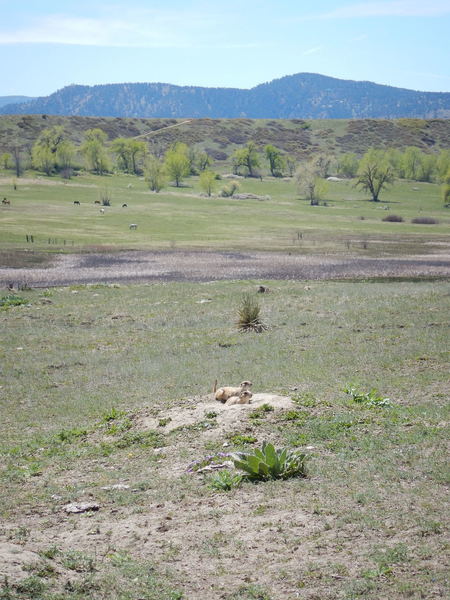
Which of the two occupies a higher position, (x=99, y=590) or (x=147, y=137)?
(x=147, y=137)

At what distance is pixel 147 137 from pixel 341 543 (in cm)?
18402

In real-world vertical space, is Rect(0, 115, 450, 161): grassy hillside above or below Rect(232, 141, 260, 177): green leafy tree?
above

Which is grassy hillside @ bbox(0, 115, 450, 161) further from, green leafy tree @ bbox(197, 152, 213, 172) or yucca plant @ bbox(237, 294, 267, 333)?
yucca plant @ bbox(237, 294, 267, 333)

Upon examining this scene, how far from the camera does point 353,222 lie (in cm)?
7894

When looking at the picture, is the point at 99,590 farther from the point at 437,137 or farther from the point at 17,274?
the point at 437,137

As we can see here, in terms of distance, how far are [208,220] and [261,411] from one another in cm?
6523

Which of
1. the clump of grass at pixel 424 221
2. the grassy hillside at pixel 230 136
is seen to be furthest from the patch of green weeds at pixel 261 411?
the grassy hillside at pixel 230 136

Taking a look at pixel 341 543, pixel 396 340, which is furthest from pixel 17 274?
pixel 341 543

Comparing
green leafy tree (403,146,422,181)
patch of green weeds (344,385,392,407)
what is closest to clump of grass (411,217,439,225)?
green leafy tree (403,146,422,181)

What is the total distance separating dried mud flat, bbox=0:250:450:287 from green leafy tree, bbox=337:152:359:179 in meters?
103

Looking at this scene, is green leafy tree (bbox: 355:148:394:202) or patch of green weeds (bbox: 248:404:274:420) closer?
patch of green weeds (bbox: 248:404:274:420)

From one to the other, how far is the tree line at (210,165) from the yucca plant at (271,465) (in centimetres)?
9613

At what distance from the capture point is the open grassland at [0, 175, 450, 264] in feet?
184

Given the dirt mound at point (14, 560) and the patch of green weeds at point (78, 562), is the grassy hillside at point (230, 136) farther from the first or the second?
the dirt mound at point (14, 560)
